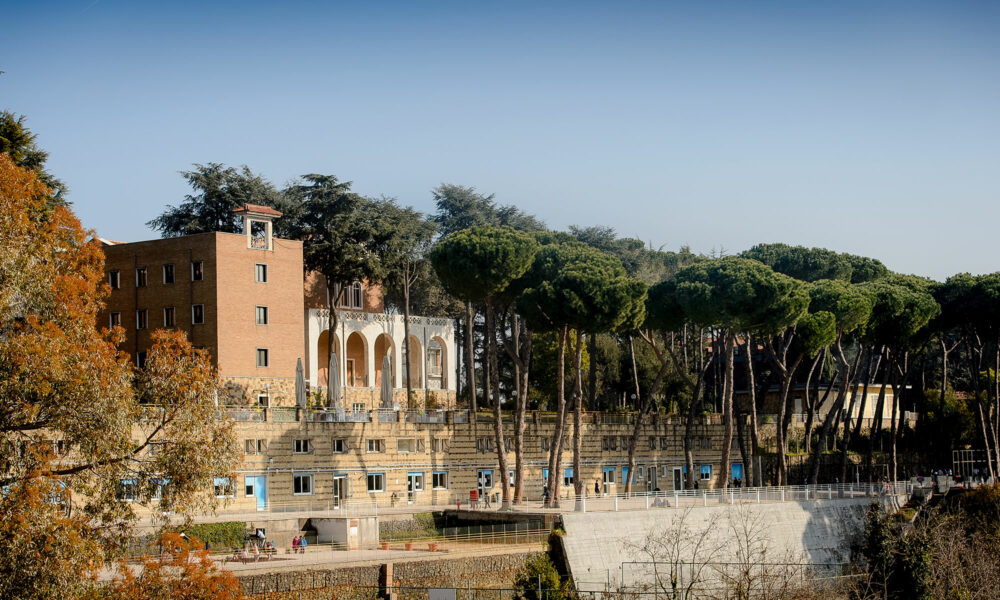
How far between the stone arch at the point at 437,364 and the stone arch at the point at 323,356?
6354 mm

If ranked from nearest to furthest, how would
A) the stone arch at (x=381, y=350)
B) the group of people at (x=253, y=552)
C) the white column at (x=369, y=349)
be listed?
the group of people at (x=253, y=552) < the white column at (x=369, y=349) < the stone arch at (x=381, y=350)

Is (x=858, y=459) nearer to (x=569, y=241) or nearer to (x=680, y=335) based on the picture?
(x=680, y=335)

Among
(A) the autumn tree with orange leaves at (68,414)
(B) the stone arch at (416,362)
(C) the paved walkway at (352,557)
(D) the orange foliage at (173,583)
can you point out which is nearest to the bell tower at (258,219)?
(B) the stone arch at (416,362)

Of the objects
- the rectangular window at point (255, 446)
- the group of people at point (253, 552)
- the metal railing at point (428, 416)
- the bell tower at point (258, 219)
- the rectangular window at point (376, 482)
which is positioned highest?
the bell tower at point (258, 219)

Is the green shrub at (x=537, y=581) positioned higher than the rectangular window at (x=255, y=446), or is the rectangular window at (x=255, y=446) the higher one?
the rectangular window at (x=255, y=446)

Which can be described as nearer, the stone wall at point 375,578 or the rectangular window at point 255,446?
the stone wall at point 375,578

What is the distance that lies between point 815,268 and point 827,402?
1514 centimetres

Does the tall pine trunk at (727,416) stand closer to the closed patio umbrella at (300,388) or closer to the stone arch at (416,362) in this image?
the stone arch at (416,362)

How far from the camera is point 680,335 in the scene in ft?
239

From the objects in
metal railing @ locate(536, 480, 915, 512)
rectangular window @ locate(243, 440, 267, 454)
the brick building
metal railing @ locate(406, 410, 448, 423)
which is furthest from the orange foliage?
metal railing @ locate(406, 410, 448, 423)

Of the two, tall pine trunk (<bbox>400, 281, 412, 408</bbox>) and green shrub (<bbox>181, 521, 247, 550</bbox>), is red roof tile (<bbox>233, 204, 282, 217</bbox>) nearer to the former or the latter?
tall pine trunk (<bbox>400, 281, 412, 408</bbox>)

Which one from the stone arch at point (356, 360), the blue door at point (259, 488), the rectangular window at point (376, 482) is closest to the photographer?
the blue door at point (259, 488)

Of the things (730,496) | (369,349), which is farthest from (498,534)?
(369,349)

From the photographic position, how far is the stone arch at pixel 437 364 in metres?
61.9
